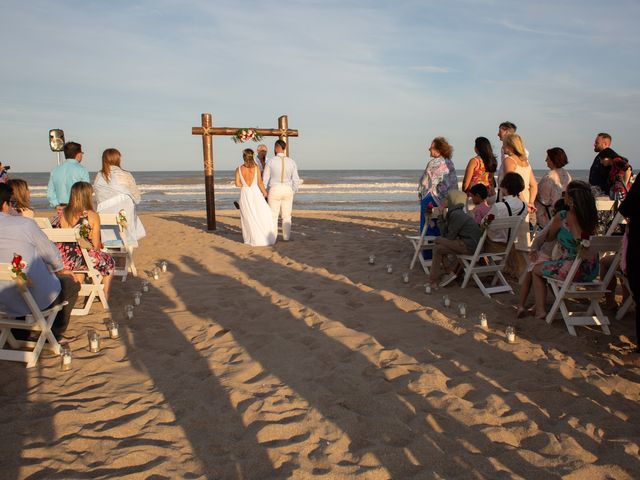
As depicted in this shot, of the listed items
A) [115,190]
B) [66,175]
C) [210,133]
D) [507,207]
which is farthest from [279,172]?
[507,207]

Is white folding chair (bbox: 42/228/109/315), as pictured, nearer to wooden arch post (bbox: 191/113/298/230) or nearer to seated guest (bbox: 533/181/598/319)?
seated guest (bbox: 533/181/598/319)

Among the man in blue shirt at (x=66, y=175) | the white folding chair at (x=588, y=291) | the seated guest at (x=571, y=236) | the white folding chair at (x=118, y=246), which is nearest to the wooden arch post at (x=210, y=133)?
the white folding chair at (x=118, y=246)

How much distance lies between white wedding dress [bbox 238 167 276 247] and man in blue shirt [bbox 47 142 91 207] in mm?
3140

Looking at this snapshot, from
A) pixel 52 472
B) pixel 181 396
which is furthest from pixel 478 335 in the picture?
pixel 52 472

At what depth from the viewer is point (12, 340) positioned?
4301 mm

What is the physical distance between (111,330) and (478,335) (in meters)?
3.33

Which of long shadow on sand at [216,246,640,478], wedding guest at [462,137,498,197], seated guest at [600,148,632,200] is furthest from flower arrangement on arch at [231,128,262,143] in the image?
seated guest at [600,148,632,200]

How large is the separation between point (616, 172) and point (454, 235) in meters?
2.58

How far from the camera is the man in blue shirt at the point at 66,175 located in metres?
6.75


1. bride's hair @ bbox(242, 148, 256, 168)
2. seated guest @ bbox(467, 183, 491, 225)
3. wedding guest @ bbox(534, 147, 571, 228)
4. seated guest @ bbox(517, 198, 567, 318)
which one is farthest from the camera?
bride's hair @ bbox(242, 148, 256, 168)

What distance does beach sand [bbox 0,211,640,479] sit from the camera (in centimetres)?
276

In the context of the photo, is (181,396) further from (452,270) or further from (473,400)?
(452,270)

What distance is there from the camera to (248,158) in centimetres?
933

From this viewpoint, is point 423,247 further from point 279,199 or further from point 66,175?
point 66,175
